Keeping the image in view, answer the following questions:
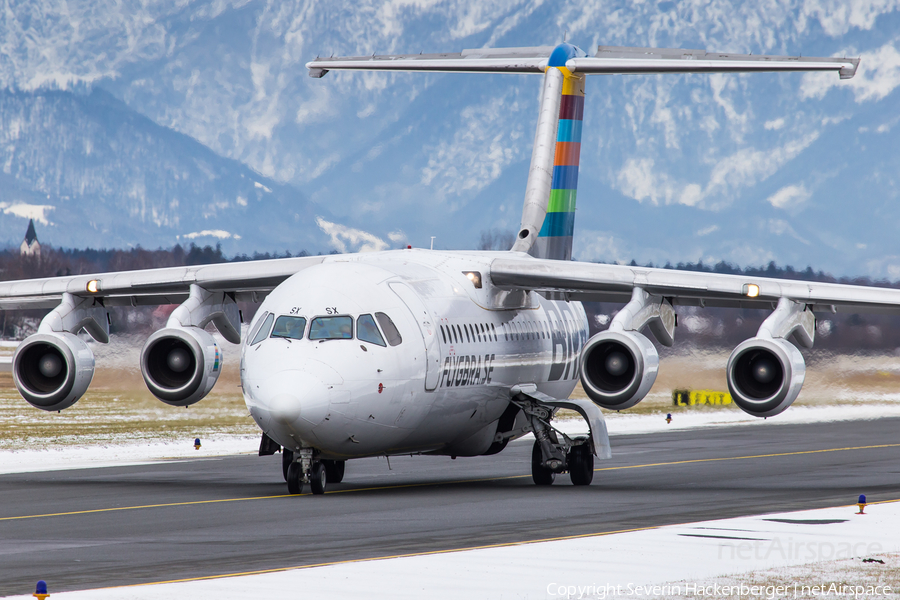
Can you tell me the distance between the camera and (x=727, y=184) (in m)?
158

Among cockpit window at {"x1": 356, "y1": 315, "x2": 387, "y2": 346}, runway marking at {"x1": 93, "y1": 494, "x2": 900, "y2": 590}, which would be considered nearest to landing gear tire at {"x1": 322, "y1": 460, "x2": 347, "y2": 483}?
cockpit window at {"x1": 356, "y1": 315, "x2": 387, "y2": 346}

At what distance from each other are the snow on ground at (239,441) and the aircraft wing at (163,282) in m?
3.36

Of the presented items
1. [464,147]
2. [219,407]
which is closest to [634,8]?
[464,147]

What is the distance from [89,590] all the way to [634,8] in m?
192

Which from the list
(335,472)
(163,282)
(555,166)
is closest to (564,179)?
(555,166)

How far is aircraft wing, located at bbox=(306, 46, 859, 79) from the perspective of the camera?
19.3 metres

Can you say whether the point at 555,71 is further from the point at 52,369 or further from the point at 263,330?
the point at 52,369

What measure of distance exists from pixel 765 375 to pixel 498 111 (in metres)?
176

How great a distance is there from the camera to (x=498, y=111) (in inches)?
7515

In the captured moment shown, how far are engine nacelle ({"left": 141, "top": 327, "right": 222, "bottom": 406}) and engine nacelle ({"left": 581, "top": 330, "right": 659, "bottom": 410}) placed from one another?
541cm

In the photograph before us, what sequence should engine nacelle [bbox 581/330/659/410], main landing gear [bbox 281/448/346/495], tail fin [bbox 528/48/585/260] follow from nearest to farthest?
1. main landing gear [bbox 281/448/346/495]
2. engine nacelle [bbox 581/330/659/410]
3. tail fin [bbox 528/48/585/260]

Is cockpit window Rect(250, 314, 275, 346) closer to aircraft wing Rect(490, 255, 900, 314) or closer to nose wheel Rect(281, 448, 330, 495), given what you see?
nose wheel Rect(281, 448, 330, 495)

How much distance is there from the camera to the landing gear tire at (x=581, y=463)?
19.4 m

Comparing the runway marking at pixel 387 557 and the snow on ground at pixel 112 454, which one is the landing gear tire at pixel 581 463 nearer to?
the runway marking at pixel 387 557
